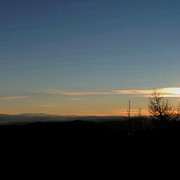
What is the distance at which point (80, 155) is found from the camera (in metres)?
21.6

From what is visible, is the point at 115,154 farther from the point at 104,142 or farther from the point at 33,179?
the point at 33,179

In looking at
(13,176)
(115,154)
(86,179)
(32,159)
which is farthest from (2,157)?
(115,154)

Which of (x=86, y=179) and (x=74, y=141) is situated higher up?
(x=74, y=141)

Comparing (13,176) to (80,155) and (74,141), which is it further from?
(74,141)

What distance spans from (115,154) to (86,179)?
541cm

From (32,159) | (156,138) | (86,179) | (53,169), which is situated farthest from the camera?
(156,138)

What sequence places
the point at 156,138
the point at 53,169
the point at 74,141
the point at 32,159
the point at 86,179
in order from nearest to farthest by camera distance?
1. the point at 86,179
2. the point at 53,169
3. the point at 32,159
4. the point at 156,138
5. the point at 74,141

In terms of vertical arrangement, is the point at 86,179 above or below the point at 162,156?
below

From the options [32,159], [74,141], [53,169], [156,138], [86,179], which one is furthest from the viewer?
[74,141]

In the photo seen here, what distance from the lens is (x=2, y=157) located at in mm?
21391

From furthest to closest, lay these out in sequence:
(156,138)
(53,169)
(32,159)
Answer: (156,138), (32,159), (53,169)

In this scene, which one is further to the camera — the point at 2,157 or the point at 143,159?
the point at 2,157

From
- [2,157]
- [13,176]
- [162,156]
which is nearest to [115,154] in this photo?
[162,156]

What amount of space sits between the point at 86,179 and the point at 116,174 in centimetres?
231
